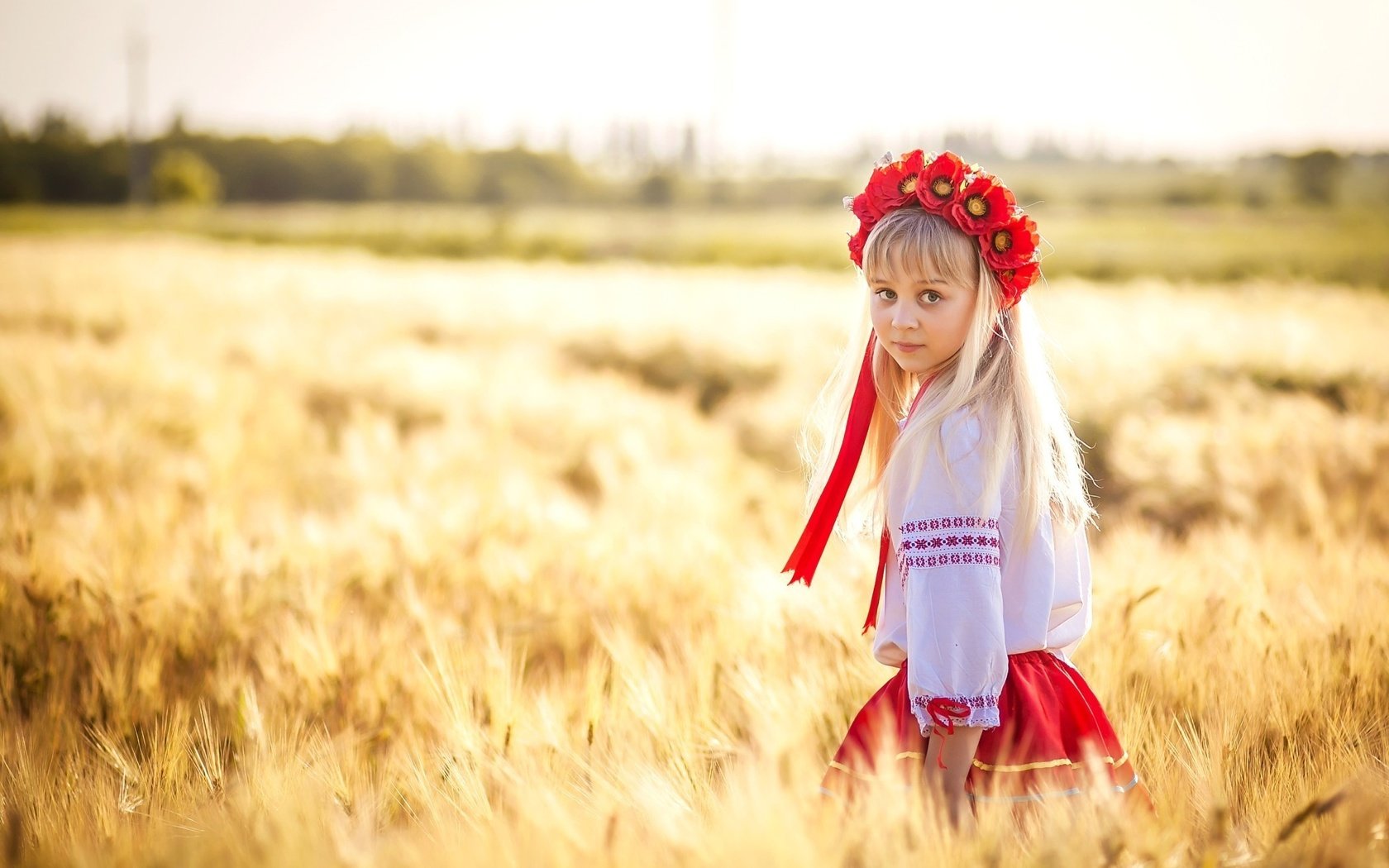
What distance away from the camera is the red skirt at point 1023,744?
5.43 feet

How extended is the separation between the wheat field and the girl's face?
2.58ft

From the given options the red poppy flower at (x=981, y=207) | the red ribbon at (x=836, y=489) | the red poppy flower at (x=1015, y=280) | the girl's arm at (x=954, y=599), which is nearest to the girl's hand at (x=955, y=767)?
the girl's arm at (x=954, y=599)

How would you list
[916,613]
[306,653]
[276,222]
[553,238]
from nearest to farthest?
1. [916,613]
2. [306,653]
3. [553,238]
4. [276,222]

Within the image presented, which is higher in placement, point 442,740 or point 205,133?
point 205,133

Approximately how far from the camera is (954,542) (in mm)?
1620

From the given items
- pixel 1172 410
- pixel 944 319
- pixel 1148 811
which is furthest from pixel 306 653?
pixel 1172 410

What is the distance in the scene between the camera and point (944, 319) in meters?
1.75

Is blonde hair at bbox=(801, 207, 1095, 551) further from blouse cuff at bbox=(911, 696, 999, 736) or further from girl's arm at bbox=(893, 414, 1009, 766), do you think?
blouse cuff at bbox=(911, 696, 999, 736)

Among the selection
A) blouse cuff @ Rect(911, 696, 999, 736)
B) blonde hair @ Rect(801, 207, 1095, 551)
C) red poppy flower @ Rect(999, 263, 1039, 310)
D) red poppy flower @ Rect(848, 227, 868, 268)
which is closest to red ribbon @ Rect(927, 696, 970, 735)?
blouse cuff @ Rect(911, 696, 999, 736)

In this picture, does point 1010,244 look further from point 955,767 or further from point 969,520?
point 955,767

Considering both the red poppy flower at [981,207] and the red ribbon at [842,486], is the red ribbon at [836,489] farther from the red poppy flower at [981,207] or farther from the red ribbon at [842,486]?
the red poppy flower at [981,207]

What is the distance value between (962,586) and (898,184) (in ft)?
2.58

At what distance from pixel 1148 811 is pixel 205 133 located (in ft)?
315

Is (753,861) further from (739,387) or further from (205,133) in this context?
(205,133)
